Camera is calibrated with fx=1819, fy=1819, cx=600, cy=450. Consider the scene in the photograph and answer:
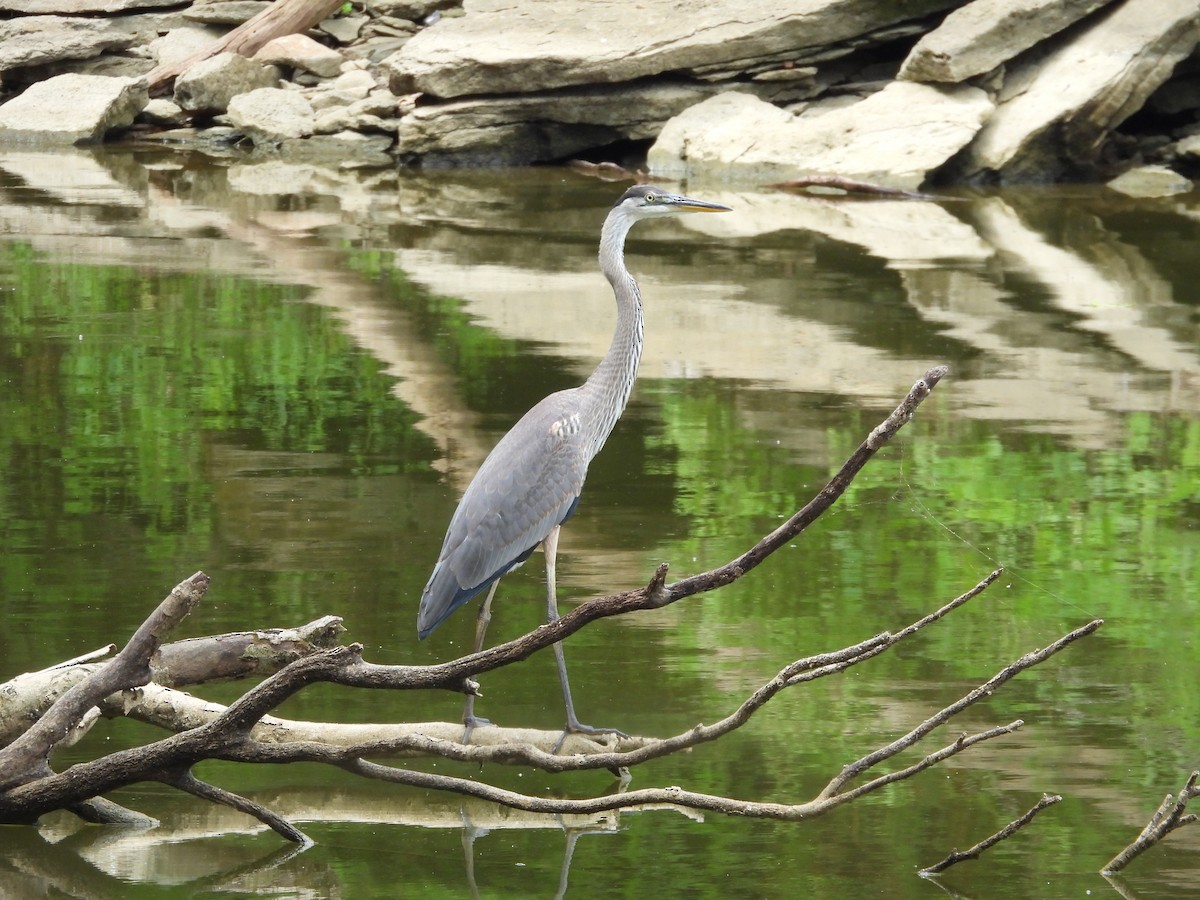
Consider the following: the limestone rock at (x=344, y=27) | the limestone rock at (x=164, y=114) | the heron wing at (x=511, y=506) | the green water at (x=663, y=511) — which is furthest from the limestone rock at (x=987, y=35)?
the heron wing at (x=511, y=506)

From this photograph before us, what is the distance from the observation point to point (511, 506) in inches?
223

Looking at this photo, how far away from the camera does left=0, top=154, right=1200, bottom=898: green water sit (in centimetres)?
492

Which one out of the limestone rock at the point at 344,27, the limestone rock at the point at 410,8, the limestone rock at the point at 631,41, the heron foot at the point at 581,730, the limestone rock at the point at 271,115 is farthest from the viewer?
the limestone rock at the point at 344,27

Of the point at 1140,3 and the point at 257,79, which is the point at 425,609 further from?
the point at 257,79

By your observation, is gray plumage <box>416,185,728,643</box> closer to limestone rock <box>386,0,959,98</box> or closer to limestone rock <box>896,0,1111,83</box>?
limestone rock <box>896,0,1111,83</box>

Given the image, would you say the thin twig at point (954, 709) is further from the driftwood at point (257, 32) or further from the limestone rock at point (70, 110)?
the driftwood at point (257, 32)

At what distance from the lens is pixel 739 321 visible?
39.2 ft

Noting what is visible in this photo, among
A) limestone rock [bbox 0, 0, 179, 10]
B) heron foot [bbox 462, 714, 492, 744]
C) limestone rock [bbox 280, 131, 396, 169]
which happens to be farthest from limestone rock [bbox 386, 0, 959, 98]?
heron foot [bbox 462, 714, 492, 744]

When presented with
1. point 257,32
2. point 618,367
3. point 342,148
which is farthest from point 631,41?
point 618,367

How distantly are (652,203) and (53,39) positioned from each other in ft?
64.0

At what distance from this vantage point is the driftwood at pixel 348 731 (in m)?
3.96

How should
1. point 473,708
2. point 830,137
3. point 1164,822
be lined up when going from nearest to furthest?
point 1164,822 < point 473,708 < point 830,137

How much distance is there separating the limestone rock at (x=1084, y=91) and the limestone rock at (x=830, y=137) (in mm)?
477

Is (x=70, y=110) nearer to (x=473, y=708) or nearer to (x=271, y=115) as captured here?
(x=271, y=115)
